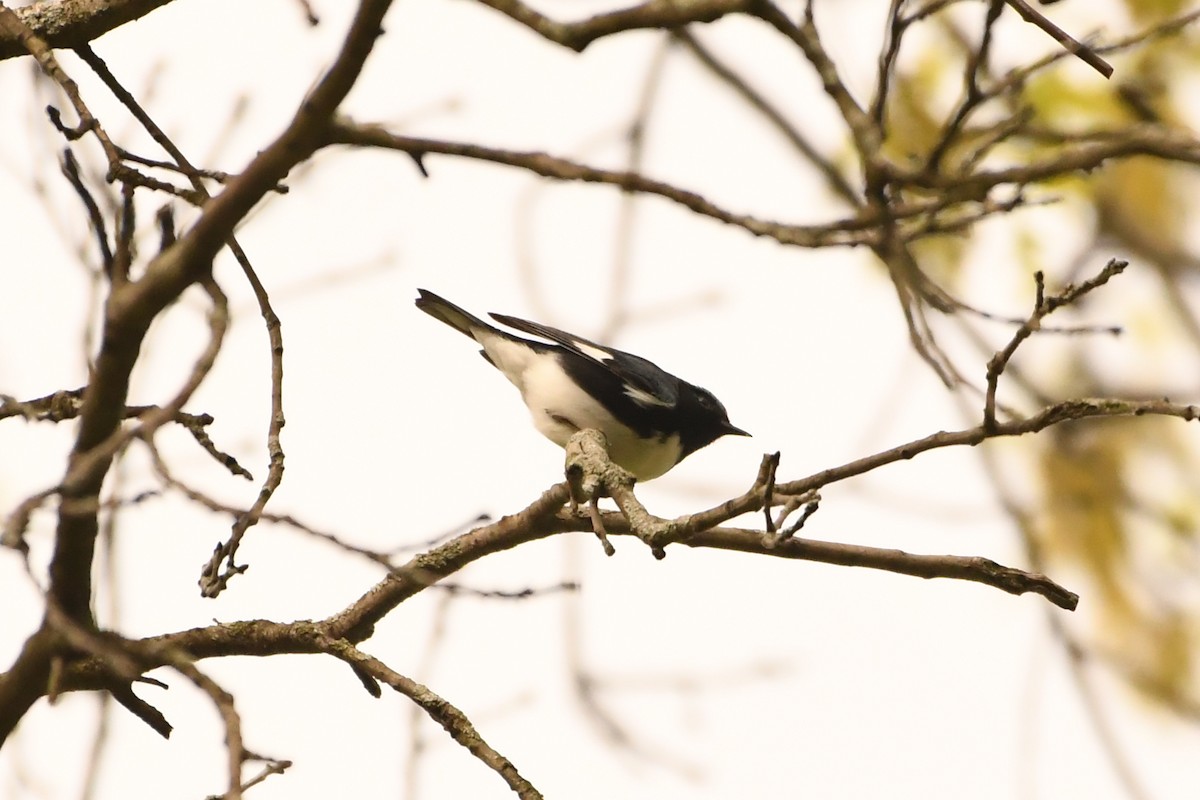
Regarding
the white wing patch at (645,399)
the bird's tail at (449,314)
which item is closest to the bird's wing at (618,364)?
the white wing patch at (645,399)

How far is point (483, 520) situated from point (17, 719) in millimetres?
1228

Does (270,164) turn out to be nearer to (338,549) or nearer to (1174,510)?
(338,549)

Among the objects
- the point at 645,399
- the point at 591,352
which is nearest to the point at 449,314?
the point at 591,352

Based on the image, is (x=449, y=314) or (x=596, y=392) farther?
(x=449, y=314)

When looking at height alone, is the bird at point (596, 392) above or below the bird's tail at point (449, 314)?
below

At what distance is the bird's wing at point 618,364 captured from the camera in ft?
18.6

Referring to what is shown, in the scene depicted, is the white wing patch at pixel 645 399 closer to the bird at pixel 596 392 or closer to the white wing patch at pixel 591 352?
the bird at pixel 596 392

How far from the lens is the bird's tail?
595 centimetres

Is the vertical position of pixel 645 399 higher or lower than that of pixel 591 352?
lower

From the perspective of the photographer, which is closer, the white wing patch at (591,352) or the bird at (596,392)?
the bird at (596,392)

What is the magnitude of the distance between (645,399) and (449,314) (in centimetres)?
108

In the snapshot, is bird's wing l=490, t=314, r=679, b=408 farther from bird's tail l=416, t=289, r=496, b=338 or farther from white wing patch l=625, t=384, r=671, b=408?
bird's tail l=416, t=289, r=496, b=338

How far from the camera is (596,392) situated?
5.61m

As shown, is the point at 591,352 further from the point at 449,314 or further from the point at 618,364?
the point at 449,314
